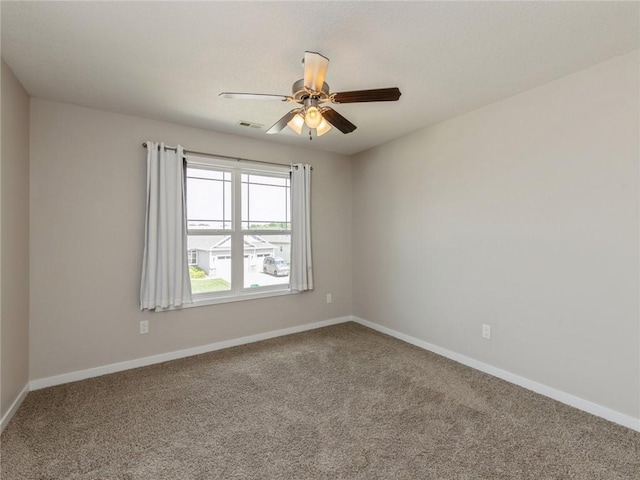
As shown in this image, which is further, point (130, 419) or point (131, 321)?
point (131, 321)

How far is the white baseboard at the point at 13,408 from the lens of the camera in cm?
204

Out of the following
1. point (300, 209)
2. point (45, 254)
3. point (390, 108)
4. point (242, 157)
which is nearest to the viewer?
point (45, 254)

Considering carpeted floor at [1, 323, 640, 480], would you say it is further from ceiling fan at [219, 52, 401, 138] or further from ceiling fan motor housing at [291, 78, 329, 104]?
ceiling fan motor housing at [291, 78, 329, 104]

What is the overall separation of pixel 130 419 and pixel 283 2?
2837 millimetres

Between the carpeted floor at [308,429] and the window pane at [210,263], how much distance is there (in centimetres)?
92

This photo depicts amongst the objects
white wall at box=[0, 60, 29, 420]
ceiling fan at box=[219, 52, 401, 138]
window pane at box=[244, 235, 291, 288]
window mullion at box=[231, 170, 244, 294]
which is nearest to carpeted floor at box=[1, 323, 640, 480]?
white wall at box=[0, 60, 29, 420]

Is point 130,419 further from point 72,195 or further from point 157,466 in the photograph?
point 72,195

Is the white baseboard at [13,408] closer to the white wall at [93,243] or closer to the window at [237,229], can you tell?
the white wall at [93,243]

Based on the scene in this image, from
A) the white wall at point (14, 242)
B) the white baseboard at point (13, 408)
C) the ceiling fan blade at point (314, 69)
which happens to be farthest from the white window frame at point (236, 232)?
the ceiling fan blade at point (314, 69)

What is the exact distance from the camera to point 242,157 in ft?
12.1

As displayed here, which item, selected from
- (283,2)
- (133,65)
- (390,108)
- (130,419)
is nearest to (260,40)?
(283,2)

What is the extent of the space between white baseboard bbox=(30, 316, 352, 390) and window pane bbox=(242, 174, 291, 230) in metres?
1.36

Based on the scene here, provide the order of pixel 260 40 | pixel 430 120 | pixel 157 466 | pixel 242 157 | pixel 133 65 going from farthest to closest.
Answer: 1. pixel 242 157
2. pixel 430 120
3. pixel 133 65
4. pixel 260 40
5. pixel 157 466

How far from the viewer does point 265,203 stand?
3.96 meters
